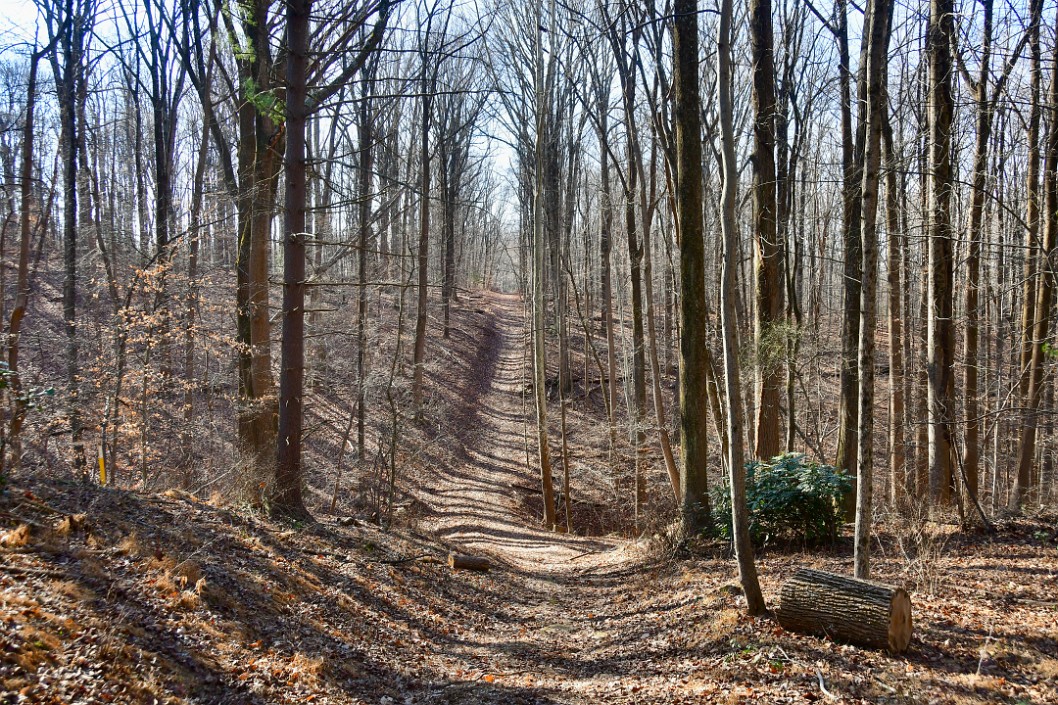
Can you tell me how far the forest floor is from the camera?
178 inches

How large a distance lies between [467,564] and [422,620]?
2.43 m

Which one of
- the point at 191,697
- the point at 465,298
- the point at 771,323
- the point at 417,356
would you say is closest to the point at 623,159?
the point at 417,356

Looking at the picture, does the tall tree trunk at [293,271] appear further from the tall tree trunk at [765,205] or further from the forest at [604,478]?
the tall tree trunk at [765,205]

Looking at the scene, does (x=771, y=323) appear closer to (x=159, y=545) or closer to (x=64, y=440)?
(x=159, y=545)

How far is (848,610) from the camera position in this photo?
548 cm

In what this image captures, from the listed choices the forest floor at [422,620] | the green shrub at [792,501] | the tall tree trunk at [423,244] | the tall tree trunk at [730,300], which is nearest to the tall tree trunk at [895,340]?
the green shrub at [792,501]

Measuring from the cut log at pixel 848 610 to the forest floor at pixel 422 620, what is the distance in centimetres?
12

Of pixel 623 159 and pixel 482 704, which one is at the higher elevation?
pixel 623 159

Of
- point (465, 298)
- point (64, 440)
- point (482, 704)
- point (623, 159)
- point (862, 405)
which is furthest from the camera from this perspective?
point (465, 298)

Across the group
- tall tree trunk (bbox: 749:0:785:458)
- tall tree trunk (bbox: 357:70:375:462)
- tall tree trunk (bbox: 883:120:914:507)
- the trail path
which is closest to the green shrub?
the trail path

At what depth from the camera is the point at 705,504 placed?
908 cm

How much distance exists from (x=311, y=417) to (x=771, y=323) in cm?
1353

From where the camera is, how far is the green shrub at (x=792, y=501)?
8438mm

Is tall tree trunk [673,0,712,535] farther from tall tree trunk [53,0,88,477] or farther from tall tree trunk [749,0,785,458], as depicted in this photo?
tall tree trunk [53,0,88,477]
